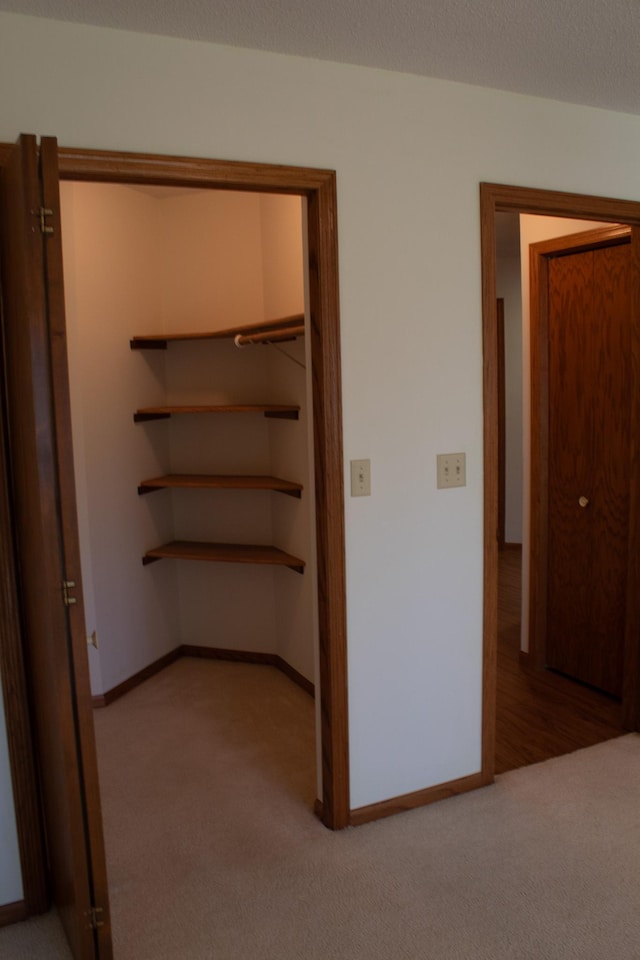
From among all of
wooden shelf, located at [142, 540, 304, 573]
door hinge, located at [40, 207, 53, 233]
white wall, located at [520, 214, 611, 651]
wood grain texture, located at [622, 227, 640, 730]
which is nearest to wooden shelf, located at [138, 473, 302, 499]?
wooden shelf, located at [142, 540, 304, 573]

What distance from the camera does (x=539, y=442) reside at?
359cm

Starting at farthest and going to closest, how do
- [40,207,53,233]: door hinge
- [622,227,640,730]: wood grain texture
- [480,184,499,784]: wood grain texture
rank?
[622,227,640,730]: wood grain texture
[480,184,499,784]: wood grain texture
[40,207,53,233]: door hinge

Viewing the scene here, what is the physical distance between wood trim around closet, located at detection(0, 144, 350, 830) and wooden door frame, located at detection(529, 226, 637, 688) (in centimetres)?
164

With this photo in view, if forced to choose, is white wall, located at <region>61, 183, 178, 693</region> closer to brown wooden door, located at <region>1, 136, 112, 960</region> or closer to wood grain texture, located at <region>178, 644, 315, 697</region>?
wood grain texture, located at <region>178, 644, 315, 697</region>

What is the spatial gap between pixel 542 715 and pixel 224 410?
2058mm

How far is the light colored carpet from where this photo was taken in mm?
1929

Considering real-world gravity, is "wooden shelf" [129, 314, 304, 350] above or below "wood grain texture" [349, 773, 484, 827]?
above

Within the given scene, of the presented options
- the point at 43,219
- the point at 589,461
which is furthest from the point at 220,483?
the point at 43,219

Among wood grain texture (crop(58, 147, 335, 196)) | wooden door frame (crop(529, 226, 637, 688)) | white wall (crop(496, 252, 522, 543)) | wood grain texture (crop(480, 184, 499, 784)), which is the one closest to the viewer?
wood grain texture (crop(58, 147, 335, 196))

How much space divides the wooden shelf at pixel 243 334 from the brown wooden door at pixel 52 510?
1.42m

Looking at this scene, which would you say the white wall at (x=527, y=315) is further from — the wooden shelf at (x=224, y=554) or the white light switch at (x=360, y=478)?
the white light switch at (x=360, y=478)

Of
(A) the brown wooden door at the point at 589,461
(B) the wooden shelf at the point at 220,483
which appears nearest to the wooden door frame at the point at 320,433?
(B) the wooden shelf at the point at 220,483

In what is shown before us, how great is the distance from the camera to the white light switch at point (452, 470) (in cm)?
244

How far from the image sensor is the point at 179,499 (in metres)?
4.01
